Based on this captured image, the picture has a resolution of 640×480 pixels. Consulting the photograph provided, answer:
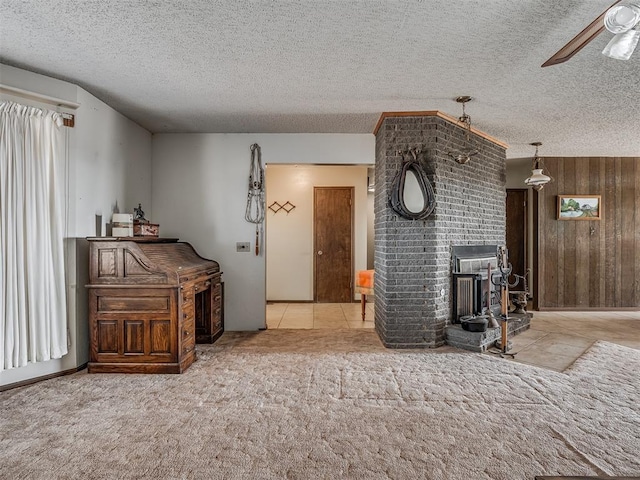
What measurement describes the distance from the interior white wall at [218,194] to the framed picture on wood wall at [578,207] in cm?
390

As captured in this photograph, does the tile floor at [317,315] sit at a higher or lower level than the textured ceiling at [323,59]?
lower

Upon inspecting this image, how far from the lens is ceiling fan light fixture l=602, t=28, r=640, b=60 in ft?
5.68

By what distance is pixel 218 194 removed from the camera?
4594 mm

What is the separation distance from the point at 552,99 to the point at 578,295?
3.96 meters

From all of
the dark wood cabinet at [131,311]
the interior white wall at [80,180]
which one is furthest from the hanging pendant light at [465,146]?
the interior white wall at [80,180]

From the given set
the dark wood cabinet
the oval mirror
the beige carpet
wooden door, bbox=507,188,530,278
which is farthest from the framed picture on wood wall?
the dark wood cabinet

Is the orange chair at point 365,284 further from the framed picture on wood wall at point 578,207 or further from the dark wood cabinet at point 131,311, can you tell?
the framed picture on wood wall at point 578,207

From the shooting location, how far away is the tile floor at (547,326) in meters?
3.65

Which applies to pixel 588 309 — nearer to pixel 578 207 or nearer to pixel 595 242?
pixel 595 242

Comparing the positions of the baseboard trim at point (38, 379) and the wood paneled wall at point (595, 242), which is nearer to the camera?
the baseboard trim at point (38, 379)

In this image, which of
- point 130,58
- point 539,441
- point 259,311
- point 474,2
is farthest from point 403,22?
point 259,311

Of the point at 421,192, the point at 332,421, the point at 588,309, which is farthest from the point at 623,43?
the point at 588,309

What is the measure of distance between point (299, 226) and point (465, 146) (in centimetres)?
316

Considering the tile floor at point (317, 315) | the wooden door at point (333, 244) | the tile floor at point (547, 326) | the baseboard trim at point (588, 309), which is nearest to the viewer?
the tile floor at point (547, 326)
